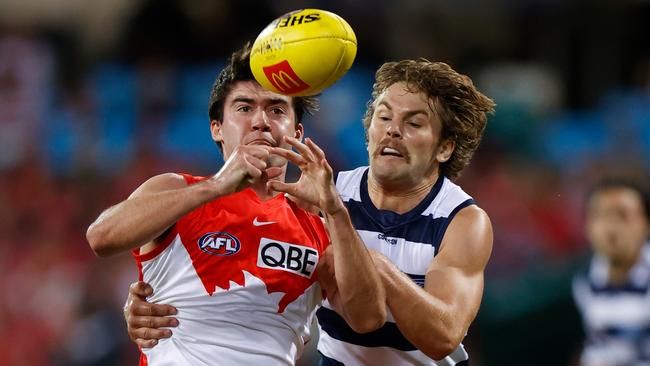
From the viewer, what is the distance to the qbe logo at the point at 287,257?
4371 millimetres

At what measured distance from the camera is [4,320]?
930cm

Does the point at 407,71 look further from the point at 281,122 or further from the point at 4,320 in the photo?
the point at 4,320

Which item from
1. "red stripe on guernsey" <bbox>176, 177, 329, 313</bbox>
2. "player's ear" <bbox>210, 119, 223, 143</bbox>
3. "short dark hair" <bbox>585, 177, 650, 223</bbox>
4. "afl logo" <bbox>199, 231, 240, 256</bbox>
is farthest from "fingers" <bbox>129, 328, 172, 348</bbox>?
"short dark hair" <bbox>585, 177, 650, 223</bbox>

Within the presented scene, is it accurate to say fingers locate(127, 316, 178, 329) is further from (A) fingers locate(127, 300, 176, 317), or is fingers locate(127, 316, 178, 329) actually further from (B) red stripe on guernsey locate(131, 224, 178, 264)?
(B) red stripe on guernsey locate(131, 224, 178, 264)

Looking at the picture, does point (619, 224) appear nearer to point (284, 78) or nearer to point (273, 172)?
point (273, 172)

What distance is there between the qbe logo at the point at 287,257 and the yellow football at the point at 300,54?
0.65 meters

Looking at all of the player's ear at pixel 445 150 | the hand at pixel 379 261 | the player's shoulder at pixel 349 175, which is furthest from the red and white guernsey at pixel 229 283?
the player's ear at pixel 445 150

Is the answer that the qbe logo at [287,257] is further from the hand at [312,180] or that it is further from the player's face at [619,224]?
the player's face at [619,224]

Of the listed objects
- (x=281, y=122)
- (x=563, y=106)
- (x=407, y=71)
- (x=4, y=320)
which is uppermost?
(x=563, y=106)

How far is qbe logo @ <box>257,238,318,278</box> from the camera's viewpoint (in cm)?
437

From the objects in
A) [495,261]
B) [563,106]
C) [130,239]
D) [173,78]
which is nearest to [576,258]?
[495,261]

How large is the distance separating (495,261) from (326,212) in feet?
17.2

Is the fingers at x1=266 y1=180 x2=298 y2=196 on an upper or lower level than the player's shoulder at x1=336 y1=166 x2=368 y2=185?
lower

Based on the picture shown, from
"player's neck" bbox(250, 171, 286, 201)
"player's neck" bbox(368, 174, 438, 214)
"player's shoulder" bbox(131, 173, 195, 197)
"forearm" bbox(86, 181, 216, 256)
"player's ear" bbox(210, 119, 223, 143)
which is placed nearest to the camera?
"forearm" bbox(86, 181, 216, 256)
